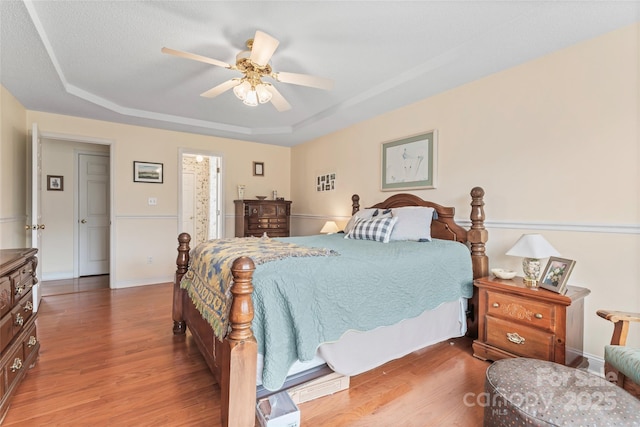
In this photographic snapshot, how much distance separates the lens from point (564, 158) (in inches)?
88.1

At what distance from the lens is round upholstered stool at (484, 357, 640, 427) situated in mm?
1163

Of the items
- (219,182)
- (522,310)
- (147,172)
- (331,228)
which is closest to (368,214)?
(331,228)

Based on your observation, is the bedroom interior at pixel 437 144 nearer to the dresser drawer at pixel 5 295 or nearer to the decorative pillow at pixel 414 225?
the decorative pillow at pixel 414 225

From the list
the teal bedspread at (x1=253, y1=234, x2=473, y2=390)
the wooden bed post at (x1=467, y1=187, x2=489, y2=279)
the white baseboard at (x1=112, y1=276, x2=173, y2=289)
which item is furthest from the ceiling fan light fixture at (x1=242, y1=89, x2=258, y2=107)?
the white baseboard at (x1=112, y1=276, x2=173, y2=289)

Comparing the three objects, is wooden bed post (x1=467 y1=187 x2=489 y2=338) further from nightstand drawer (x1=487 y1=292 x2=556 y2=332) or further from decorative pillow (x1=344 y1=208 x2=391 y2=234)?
decorative pillow (x1=344 y1=208 x2=391 y2=234)

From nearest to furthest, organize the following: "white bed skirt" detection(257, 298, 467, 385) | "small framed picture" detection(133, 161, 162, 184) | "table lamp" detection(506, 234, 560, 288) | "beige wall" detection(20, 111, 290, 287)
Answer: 1. "white bed skirt" detection(257, 298, 467, 385)
2. "table lamp" detection(506, 234, 560, 288)
3. "beige wall" detection(20, 111, 290, 287)
4. "small framed picture" detection(133, 161, 162, 184)

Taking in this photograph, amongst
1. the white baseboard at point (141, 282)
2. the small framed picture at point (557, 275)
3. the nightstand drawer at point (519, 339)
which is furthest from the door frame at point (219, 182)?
the small framed picture at point (557, 275)

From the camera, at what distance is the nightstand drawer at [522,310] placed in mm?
1915

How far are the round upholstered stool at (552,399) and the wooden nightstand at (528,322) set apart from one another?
0.49 m

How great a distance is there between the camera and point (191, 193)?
20.1ft

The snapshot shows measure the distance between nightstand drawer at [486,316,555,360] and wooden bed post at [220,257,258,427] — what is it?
178cm

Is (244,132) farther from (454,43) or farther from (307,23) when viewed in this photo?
(454,43)

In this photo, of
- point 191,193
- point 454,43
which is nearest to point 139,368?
point 454,43

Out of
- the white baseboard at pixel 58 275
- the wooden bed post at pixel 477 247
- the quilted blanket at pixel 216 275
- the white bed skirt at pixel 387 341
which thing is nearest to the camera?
the quilted blanket at pixel 216 275
